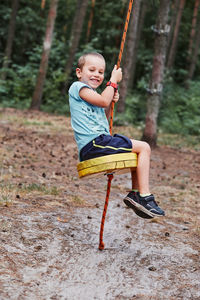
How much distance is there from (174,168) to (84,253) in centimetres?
580

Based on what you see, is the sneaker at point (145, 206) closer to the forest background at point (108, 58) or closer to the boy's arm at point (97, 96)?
the boy's arm at point (97, 96)

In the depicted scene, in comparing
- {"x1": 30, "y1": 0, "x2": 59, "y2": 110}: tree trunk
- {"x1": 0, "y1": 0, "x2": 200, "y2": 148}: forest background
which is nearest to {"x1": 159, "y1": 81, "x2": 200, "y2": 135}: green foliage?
{"x1": 0, "y1": 0, "x2": 200, "y2": 148}: forest background

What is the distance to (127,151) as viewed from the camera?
3865 millimetres

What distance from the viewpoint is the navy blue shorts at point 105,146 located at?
382 centimetres

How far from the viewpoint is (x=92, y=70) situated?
3.98m

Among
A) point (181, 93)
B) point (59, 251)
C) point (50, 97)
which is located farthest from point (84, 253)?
point (181, 93)

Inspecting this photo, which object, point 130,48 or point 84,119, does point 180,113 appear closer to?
point 130,48

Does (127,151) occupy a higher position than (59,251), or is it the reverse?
(127,151)

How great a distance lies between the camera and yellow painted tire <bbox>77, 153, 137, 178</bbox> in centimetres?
373

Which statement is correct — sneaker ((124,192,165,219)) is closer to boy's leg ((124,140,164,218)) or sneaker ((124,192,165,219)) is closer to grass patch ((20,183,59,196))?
boy's leg ((124,140,164,218))

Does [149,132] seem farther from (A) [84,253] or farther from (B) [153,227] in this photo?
(A) [84,253]

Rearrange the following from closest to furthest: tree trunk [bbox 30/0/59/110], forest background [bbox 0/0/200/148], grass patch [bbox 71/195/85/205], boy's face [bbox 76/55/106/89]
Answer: boy's face [bbox 76/55/106/89] < grass patch [bbox 71/195/85/205] < forest background [bbox 0/0/200/148] < tree trunk [bbox 30/0/59/110]

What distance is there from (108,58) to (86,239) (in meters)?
2.15

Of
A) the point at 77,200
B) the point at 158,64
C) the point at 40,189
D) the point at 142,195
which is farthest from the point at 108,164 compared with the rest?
the point at 158,64
